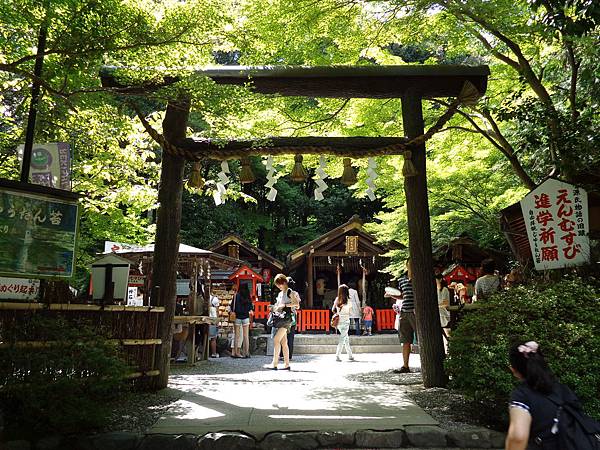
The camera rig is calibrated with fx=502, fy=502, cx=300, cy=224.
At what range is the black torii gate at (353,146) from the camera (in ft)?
25.2

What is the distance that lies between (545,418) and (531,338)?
2.77 metres

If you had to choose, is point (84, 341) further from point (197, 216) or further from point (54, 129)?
point (197, 216)

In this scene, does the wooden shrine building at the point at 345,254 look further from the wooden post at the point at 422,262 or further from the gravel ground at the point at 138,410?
the gravel ground at the point at 138,410

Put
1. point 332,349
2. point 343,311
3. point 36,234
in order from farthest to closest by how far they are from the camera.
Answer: point 332,349 → point 343,311 → point 36,234

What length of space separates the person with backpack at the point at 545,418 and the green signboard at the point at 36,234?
5.17 meters

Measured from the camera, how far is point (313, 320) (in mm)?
20594

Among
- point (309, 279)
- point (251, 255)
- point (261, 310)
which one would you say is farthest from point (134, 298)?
point (309, 279)

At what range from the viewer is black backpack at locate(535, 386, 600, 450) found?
274cm

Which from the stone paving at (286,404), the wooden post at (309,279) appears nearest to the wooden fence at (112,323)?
the stone paving at (286,404)

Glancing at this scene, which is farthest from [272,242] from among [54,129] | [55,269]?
[55,269]

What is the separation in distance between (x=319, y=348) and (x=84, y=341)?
12335 mm

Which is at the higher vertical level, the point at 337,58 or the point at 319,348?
the point at 337,58

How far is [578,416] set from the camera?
2.81m

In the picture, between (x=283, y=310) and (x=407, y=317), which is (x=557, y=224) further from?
(x=283, y=310)
